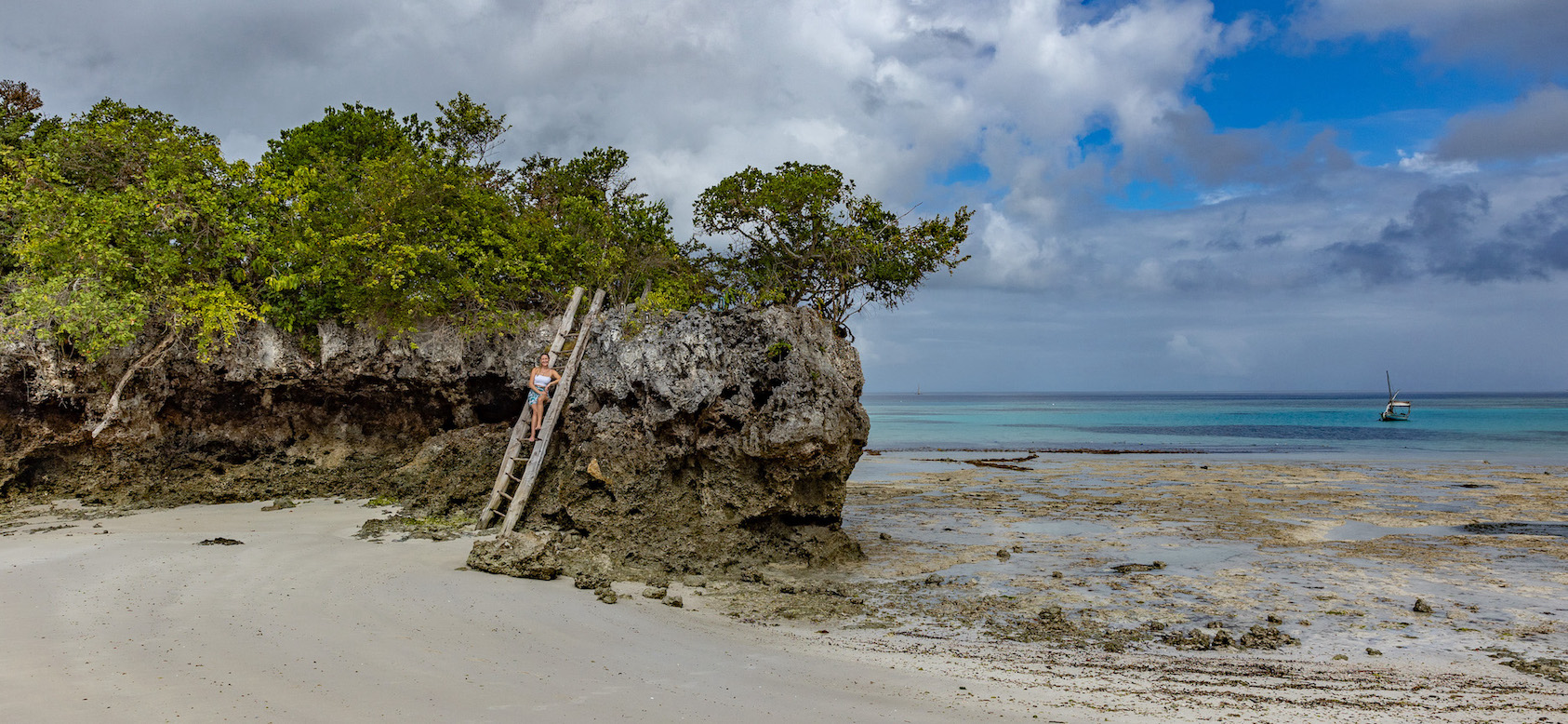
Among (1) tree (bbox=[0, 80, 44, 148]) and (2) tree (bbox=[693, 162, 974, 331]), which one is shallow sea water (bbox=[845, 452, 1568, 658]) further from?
(1) tree (bbox=[0, 80, 44, 148])

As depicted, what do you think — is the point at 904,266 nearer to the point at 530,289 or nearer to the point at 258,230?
the point at 530,289

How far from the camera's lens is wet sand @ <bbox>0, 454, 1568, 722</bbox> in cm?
556

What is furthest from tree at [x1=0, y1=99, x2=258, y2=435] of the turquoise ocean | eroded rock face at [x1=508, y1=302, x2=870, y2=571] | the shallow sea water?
the turquoise ocean

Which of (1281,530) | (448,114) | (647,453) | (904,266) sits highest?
(448,114)

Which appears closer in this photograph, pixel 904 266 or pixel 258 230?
pixel 258 230

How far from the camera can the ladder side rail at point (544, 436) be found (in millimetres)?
10922

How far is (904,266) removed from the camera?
14766 millimetres

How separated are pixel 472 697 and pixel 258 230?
11164 mm

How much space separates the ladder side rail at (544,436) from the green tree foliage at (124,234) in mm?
5533

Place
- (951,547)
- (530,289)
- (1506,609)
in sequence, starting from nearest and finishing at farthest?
(1506,609) → (951,547) → (530,289)

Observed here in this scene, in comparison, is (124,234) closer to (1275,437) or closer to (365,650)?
(365,650)

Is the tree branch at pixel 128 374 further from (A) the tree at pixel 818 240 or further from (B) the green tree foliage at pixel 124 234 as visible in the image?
(A) the tree at pixel 818 240

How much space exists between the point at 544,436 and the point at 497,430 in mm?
2615

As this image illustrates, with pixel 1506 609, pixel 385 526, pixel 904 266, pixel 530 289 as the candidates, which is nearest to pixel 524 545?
pixel 385 526
